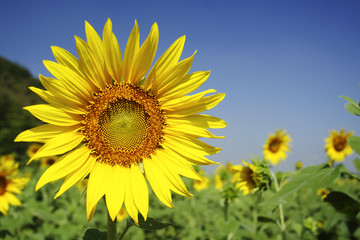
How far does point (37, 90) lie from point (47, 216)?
149 inches

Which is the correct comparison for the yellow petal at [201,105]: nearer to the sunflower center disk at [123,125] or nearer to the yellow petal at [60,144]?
the sunflower center disk at [123,125]

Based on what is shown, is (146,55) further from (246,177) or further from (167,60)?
(246,177)

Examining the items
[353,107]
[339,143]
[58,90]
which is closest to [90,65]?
[58,90]

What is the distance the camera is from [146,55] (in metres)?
1.89

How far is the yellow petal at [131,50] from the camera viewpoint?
1781 millimetres

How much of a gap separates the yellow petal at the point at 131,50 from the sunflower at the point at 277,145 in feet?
20.2

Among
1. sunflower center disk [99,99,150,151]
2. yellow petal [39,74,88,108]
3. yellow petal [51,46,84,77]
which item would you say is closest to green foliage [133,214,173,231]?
sunflower center disk [99,99,150,151]

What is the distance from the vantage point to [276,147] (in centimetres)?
746

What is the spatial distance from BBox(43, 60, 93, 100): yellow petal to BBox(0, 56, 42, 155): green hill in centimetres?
2204

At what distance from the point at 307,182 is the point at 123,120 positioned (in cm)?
149

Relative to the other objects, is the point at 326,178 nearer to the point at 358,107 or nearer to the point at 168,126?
the point at 358,107

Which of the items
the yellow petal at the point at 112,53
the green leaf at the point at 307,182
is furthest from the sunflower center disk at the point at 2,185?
the green leaf at the point at 307,182

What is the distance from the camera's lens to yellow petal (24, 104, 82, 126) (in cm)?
170

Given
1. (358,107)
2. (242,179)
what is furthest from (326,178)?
(242,179)
